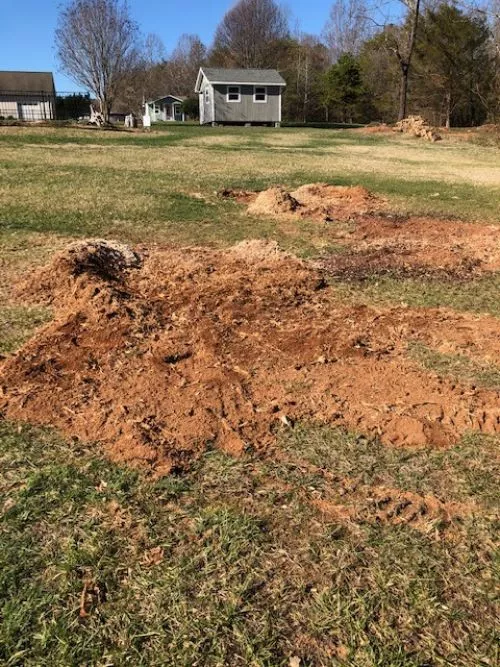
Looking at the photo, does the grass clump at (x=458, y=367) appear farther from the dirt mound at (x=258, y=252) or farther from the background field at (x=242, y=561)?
the dirt mound at (x=258, y=252)

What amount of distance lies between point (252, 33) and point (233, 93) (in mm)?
28957

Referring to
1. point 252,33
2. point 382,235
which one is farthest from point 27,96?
point 382,235

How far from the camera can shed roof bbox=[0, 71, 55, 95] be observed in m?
52.6

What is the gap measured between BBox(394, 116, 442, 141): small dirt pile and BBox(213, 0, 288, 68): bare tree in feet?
111

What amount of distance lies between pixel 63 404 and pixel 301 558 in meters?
1.61

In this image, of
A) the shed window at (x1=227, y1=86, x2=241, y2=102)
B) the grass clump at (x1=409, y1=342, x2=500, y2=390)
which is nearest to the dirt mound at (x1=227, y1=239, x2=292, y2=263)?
the grass clump at (x1=409, y1=342, x2=500, y2=390)

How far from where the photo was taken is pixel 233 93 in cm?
4022

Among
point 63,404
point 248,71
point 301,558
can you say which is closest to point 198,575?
point 301,558

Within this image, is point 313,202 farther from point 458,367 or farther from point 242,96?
point 242,96

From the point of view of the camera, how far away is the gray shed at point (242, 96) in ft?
131

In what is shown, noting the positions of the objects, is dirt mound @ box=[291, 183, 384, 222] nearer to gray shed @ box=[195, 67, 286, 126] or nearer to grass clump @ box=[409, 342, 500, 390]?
grass clump @ box=[409, 342, 500, 390]

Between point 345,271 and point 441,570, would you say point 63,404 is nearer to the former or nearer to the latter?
point 441,570

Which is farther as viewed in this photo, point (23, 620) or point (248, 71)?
point (248, 71)

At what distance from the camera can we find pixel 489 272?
602cm
